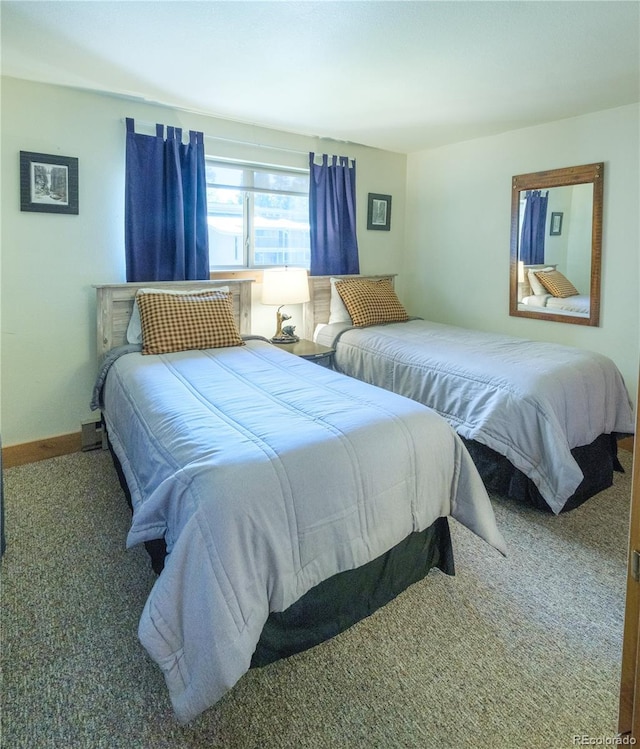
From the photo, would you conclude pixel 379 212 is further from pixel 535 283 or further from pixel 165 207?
pixel 165 207

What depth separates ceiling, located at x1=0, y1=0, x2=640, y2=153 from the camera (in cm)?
191

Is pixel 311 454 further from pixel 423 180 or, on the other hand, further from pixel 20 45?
pixel 423 180

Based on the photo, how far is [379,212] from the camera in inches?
176

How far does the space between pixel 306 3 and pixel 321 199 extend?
7.14 ft

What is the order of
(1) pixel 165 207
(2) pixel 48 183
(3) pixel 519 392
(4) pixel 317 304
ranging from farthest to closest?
1. (4) pixel 317 304
2. (1) pixel 165 207
3. (2) pixel 48 183
4. (3) pixel 519 392

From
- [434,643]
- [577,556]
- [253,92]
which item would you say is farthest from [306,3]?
[577,556]

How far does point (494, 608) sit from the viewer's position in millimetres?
1797

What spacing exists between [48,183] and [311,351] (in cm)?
197

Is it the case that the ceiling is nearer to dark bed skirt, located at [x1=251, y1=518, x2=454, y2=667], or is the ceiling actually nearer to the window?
the window

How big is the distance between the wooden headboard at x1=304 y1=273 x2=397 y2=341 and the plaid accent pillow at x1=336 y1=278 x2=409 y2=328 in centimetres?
17

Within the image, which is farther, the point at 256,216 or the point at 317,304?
the point at 317,304

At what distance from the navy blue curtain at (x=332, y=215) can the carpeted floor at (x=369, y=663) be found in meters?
2.69

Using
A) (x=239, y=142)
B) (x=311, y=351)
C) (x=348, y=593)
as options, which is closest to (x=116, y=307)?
(x=311, y=351)

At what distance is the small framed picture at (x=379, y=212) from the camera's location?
14.5 feet
